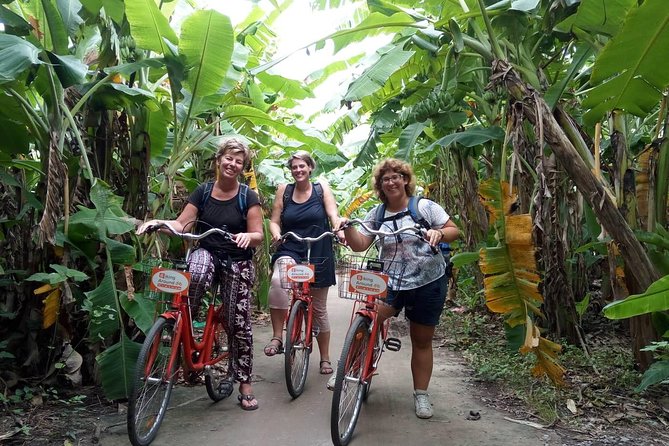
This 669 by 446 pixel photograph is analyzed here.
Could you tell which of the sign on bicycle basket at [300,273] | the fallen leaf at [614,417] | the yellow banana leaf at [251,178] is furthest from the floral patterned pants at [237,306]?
the yellow banana leaf at [251,178]

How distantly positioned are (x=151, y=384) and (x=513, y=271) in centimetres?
231

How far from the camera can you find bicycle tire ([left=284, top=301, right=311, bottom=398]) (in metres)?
4.04

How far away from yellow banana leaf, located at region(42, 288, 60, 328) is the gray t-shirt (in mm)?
2110

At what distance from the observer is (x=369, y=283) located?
11.4ft

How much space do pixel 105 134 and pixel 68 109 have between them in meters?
0.43

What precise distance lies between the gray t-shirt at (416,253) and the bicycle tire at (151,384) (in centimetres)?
149

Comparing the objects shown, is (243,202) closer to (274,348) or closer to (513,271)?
(274,348)

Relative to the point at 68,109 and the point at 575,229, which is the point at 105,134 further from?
the point at 575,229

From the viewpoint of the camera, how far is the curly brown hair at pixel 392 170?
381 centimetres

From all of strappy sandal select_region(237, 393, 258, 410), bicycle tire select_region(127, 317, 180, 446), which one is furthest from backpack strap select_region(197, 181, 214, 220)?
strappy sandal select_region(237, 393, 258, 410)

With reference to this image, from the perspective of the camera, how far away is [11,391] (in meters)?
3.75

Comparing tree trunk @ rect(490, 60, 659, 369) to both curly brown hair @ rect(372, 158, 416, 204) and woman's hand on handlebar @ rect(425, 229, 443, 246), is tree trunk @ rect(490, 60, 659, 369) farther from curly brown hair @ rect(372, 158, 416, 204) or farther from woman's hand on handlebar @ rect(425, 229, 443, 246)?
woman's hand on handlebar @ rect(425, 229, 443, 246)

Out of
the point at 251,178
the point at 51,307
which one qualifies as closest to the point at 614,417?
the point at 51,307

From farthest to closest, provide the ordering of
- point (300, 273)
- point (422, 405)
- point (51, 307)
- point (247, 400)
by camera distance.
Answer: point (300, 273) → point (247, 400) → point (422, 405) → point (51, 307)
